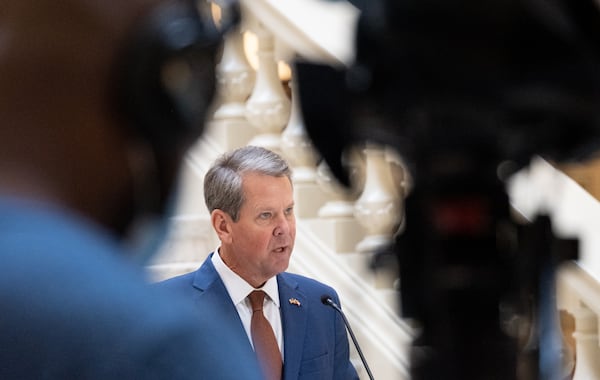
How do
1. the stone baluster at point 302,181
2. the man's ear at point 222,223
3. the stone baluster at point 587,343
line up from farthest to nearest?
1. the stone baluster at point 302,181
2. the stone baluster at point 587,343
3. the man's ear at point 222,223

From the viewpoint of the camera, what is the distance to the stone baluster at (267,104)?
4219mm

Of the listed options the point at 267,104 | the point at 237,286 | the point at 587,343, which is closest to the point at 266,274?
the point at 237,286

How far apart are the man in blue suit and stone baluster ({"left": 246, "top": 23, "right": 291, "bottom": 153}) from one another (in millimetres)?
1509

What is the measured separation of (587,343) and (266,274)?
126 cm

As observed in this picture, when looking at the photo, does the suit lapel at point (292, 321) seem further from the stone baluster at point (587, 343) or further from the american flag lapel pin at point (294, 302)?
the stone baluster at point (587, 343)

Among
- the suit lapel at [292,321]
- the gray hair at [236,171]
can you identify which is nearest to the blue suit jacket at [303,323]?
the suit lapel at [292,321]

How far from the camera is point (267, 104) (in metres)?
4.27

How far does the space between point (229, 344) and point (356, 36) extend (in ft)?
0.66

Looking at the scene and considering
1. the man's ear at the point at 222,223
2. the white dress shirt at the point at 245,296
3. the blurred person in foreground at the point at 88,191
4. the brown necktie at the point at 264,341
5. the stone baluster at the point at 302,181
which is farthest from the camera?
the stone baluster at the point at 302,181

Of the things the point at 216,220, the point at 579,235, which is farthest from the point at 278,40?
the point at 579,235

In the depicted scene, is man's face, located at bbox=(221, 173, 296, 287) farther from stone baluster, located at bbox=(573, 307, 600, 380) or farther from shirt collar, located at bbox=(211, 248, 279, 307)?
stone baluster, located at bbox=(573, 307, 600, 380)

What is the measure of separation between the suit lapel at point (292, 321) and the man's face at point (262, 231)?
0.11ft

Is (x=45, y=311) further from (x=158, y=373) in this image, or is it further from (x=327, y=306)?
(x=327, y=306)

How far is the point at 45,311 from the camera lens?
0.78m
